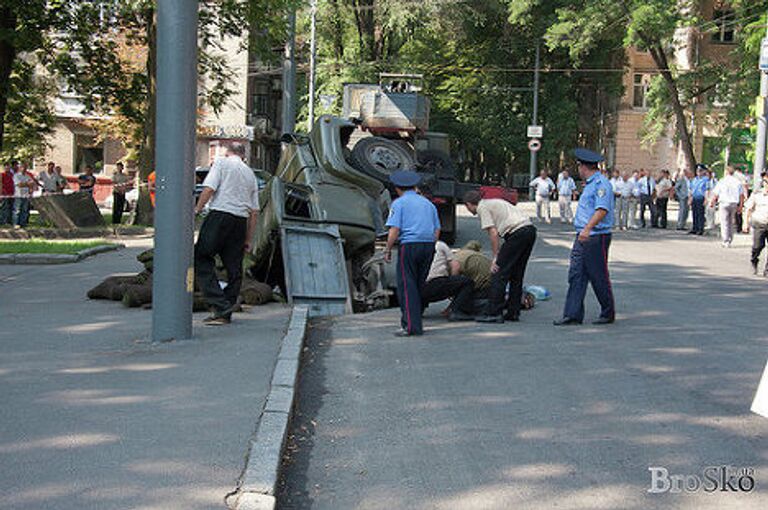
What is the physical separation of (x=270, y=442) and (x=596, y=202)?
563 cm

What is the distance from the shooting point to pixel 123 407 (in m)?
6.29

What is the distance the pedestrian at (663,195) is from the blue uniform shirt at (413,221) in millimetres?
20952

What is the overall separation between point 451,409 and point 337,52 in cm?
4100

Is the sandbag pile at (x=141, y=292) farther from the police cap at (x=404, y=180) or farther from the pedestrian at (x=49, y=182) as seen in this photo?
the pedestrian at (x=49, y=182)

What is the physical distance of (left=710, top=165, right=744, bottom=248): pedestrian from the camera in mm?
21812

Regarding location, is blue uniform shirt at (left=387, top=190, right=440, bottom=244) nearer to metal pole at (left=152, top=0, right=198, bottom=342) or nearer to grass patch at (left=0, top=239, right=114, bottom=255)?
metal pole at (left=152, top=0, right=198, bottom=342)

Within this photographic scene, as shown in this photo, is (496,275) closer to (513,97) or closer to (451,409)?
(451,409)

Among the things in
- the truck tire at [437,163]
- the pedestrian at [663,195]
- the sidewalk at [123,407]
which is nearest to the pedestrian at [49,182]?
the truck tire at [437,163]

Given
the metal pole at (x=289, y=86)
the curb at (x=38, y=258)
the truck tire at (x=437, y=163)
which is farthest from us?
the metal pole at (x=289, y=86)

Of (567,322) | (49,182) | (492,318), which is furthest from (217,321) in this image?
(49,182)

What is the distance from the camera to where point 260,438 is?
5.62 meters

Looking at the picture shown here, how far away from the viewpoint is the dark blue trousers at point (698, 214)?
26641 mm

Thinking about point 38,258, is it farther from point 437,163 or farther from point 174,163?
point 437,163

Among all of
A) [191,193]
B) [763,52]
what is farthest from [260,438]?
[763,52]
